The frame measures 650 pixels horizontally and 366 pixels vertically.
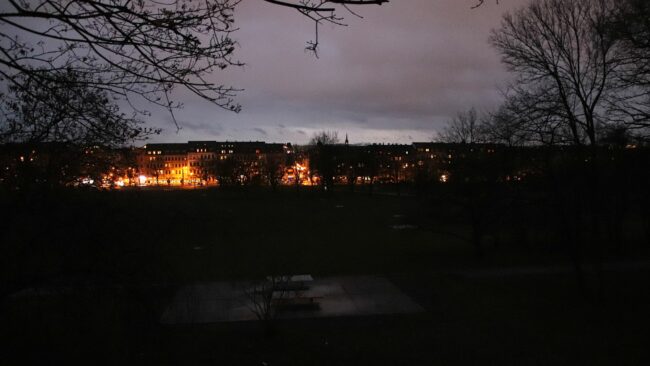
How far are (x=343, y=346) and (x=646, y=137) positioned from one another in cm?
942

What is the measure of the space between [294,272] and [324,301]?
6625mm

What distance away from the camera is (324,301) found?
60.4 feet

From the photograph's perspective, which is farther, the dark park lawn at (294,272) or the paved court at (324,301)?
the paved court at (324,301)

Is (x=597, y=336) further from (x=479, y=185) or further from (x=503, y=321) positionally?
(x=479, y=185)

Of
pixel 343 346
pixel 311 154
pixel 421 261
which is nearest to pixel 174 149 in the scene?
pixel 311 154

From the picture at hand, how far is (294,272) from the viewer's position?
24.9 metres

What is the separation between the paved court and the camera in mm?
16562

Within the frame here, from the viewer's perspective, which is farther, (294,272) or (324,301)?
(294,272)

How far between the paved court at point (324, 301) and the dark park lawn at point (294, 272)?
0.60 metres

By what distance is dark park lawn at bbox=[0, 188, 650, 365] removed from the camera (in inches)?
263

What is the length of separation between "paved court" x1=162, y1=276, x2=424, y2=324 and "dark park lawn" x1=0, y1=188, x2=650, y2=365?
60 centimetres

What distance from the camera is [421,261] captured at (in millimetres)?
26969

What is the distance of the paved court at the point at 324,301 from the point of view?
1656 cm

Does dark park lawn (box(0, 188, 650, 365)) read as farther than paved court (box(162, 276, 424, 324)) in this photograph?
No
